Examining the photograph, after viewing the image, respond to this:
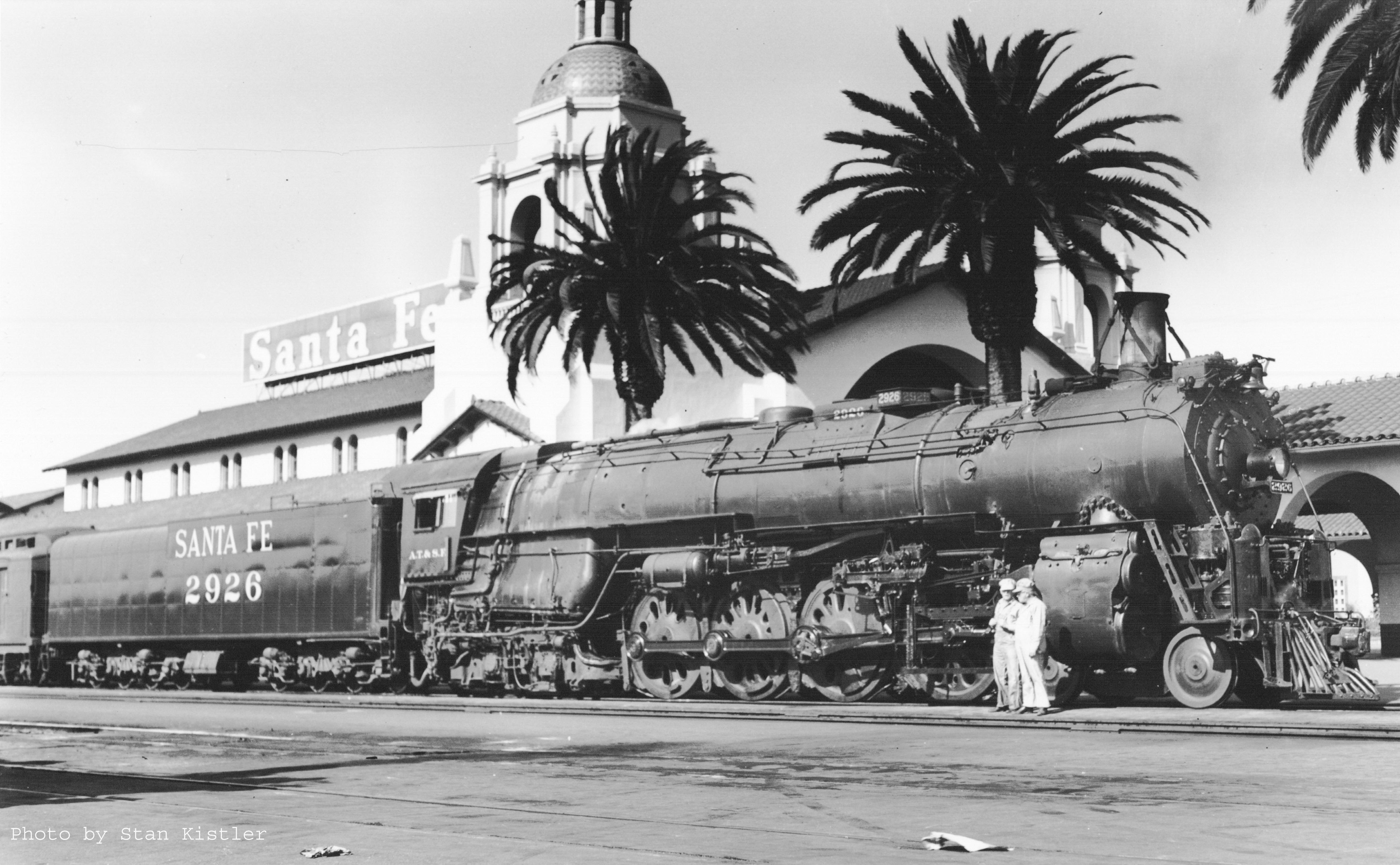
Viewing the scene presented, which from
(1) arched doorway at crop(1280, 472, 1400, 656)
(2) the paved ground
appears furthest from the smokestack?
(1) arched doorway at crop(1280, 472, 1400, 656)

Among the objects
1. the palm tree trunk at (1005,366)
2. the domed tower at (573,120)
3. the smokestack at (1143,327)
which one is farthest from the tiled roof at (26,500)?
the smokestack at (1143,327)

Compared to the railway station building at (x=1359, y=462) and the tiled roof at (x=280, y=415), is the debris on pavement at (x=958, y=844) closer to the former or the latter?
the railway station building at (x=1359, y=462)

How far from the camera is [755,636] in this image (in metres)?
22.6

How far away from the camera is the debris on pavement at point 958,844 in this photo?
808 centimetres

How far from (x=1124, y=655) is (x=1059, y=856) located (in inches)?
434

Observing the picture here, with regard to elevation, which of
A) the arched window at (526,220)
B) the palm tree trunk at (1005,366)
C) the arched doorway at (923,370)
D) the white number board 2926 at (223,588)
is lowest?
the white number board 2926 at (223,588)

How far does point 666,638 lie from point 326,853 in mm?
16017

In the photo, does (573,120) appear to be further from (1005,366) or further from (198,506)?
(198,506)

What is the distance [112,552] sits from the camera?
3681 cm

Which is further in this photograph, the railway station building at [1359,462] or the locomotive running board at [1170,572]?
the railway station building at [1359,462]

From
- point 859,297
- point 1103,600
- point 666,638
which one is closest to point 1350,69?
point 1103,600

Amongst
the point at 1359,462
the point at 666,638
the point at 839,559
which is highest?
the point at 1359,462

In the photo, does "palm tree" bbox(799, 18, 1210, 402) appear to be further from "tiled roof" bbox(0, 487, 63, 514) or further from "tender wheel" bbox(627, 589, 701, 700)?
"tiled roof" bbox(0, 487, 63, 514)

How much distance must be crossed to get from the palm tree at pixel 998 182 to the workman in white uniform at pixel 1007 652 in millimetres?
10969
